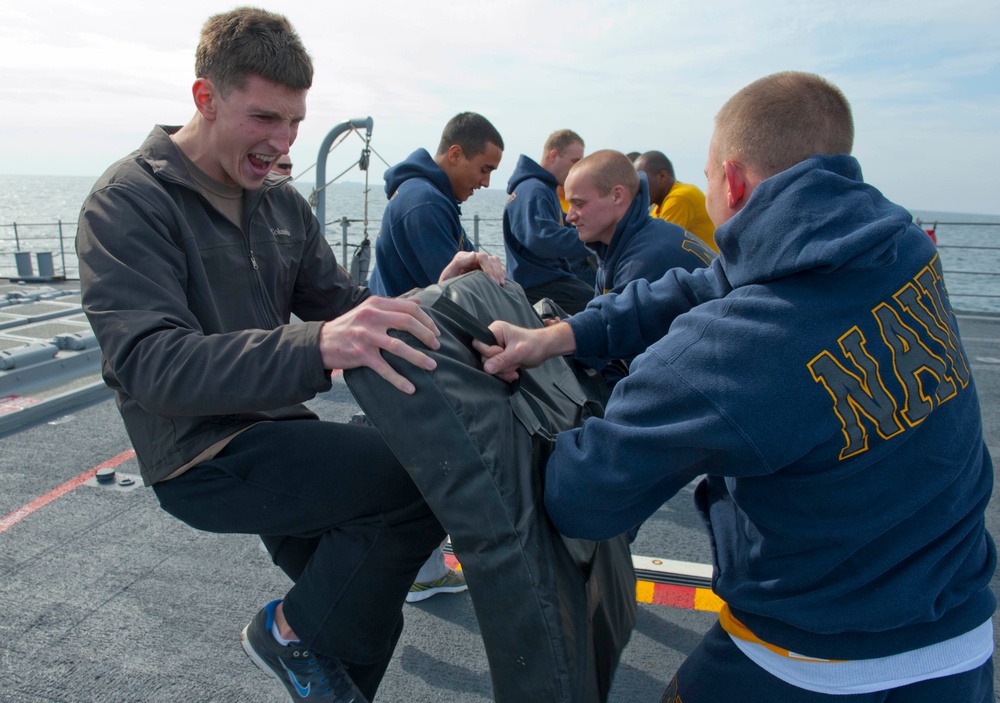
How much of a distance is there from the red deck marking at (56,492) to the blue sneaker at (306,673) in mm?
2391

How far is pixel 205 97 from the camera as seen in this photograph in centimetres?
202

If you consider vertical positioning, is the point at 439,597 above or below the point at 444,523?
below

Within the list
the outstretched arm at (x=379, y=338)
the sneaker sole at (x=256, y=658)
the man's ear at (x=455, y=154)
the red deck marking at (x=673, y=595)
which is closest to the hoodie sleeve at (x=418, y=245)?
the man's ear at (x=455, y=154)

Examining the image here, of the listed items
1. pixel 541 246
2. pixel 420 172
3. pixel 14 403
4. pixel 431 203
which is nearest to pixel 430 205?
pixel 431 203

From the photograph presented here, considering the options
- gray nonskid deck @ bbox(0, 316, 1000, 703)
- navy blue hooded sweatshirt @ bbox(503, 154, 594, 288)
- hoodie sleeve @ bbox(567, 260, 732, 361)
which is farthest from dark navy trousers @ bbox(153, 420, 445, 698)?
navy blue hooded sweatshirt @ bbox(503, 154, 594, 288)

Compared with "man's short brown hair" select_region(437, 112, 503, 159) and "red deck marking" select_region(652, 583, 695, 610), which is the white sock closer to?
"red deck marking" select_region(652, 583, 695, 610)

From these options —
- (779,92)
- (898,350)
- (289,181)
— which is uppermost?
(779,92)

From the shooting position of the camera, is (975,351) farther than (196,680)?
Yes

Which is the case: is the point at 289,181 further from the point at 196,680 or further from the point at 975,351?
the point at 975,351

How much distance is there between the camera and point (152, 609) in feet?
9.45

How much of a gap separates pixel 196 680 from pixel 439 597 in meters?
1.00

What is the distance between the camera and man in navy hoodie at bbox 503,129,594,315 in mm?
4582

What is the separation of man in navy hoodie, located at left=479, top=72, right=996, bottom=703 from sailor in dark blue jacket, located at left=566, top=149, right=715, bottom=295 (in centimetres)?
134

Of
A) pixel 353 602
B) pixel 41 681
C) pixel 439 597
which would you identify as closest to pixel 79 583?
pixel 41 681
